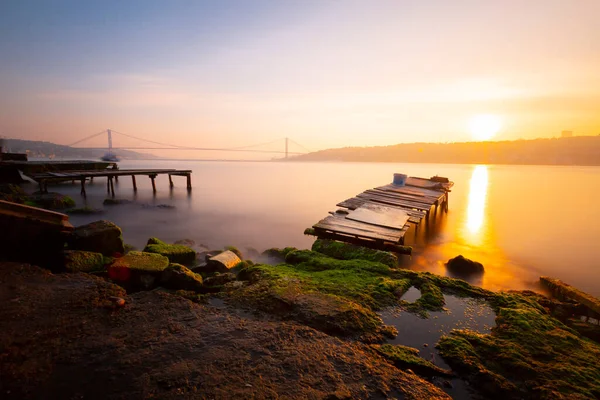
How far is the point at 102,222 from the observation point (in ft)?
27.1

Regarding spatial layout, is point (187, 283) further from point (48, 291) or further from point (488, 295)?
point (488, 295)

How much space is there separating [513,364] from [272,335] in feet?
10.9

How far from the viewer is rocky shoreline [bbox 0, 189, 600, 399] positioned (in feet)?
11.1

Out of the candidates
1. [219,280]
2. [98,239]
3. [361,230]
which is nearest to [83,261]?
[98,239]

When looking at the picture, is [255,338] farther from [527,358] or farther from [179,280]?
[527,358]

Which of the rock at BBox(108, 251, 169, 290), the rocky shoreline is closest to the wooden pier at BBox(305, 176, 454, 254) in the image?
the rocky shoreline

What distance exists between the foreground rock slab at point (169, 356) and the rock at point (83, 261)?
54.3 inches

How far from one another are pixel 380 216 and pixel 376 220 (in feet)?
2.11

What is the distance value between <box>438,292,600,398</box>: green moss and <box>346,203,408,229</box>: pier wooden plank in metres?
4.75

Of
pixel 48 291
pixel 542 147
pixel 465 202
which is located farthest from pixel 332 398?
pixel 542 147

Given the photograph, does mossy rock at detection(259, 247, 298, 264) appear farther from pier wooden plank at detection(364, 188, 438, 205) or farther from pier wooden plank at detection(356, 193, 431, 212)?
pier wooden plank at detection(364, 188, 438, 205)

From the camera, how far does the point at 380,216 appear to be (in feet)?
35.4

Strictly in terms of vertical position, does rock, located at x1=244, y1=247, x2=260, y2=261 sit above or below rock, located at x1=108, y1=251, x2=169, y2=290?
below

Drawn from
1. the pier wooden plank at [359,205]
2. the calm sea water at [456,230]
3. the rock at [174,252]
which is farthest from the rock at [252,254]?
the pier wooden plank at [359,205]
